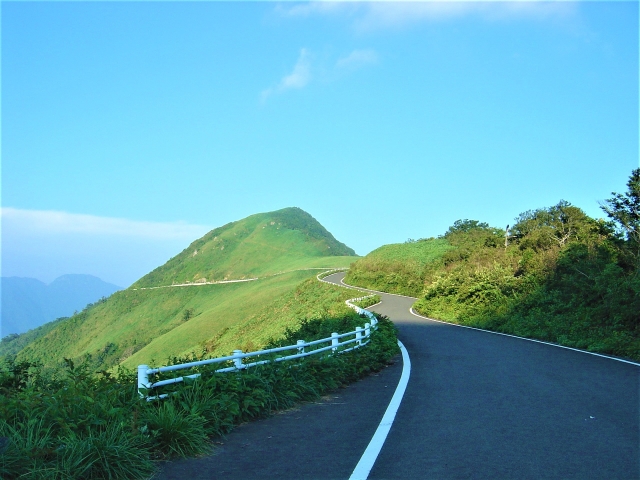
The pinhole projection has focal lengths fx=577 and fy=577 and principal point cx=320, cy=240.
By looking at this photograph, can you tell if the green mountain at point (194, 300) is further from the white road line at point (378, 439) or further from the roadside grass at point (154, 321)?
the white road line at point (378, 439)

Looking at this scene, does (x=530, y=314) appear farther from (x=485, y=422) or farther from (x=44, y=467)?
(x=44, y=467)

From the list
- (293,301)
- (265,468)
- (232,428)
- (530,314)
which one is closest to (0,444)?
(265,468)

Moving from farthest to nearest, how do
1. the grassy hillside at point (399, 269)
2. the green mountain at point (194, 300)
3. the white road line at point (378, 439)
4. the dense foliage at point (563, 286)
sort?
1. the green mountain at point (194, 300)
2. the grassy hillside at point (399, 269)
3. the dense foliage at point (563, 286)
4. the white road line at point (378, 439)

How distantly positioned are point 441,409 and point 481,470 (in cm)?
316

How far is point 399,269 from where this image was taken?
2685 inches

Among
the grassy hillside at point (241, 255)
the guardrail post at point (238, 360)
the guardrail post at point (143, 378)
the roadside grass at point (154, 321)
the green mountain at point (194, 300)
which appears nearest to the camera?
the guardrail post at point (143, 378)

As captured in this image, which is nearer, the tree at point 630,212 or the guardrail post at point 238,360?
the guardrail post at point 238,360

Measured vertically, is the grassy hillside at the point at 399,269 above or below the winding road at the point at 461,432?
above

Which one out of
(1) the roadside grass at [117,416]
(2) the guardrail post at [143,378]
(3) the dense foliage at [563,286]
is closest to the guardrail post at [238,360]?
(1) the roadside grass at [117,416]

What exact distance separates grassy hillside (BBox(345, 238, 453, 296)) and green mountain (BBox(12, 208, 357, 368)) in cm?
948

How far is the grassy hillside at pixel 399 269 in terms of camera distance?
62625 mm

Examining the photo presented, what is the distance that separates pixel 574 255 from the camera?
30938mm

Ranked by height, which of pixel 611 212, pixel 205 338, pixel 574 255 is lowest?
pixel 205 338

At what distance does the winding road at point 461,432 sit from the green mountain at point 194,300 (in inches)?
941
